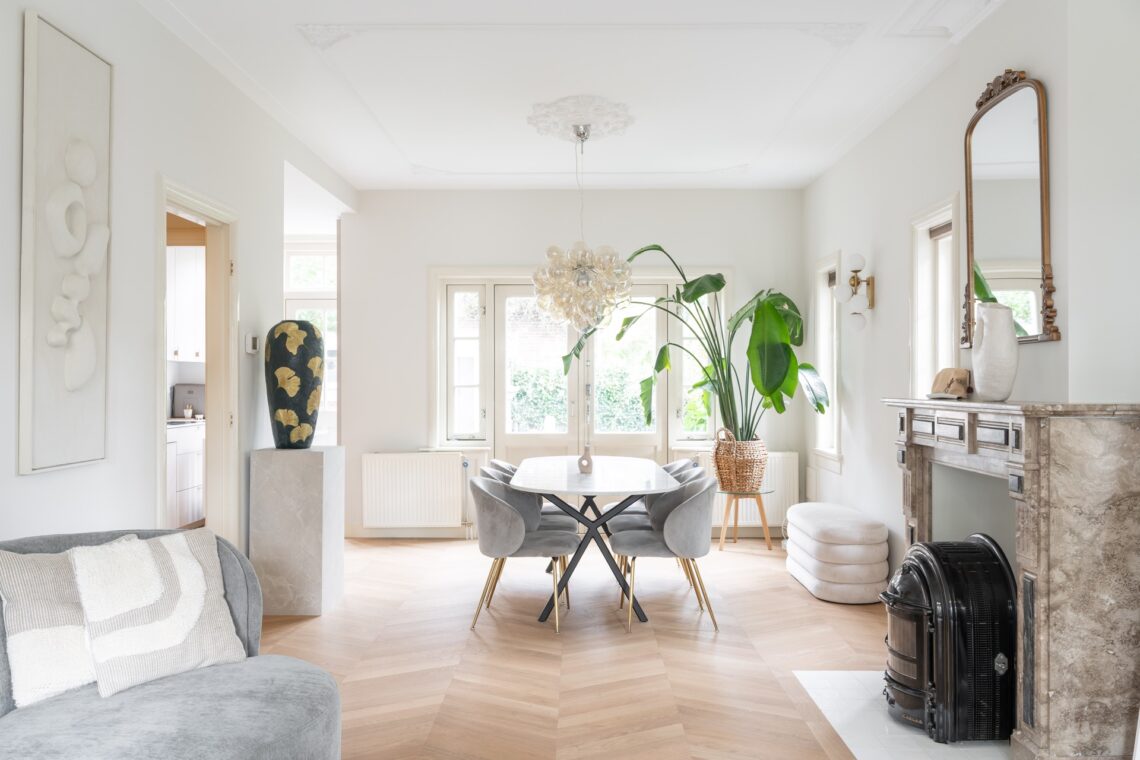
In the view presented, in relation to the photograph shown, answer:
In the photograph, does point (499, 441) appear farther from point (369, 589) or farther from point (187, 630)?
point (187, 630)

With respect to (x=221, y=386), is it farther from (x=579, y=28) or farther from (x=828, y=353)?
(x=828, y=353)

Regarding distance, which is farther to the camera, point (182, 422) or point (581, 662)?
point (182, 422)

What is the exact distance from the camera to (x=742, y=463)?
18.5 ft

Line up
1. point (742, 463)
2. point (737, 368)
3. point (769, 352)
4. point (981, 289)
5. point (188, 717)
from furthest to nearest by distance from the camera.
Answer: point (737, 368) → point (742, 463) → point (769, 352) → point (981, 289) → point (188, 717)

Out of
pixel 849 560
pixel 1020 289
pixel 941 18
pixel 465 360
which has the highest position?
pixel 941 18

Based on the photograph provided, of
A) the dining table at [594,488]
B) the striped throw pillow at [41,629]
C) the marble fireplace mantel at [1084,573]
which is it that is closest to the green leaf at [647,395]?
the dining table at [594,488]

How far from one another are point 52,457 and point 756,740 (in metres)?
2.69

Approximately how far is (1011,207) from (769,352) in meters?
2.37

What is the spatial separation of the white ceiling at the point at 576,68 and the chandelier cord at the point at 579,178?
0.26 feet

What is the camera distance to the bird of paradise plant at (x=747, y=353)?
17.4 ft

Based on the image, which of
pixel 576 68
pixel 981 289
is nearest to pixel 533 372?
pixel 576 68

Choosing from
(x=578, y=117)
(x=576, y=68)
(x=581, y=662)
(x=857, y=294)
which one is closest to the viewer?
(x=581, y=662)

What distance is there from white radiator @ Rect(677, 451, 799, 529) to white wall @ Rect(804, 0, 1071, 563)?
1.24 feet

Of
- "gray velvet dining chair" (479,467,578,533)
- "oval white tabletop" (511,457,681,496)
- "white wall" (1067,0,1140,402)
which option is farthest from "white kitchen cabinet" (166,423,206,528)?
"white wall" (1067,0,1140,402)
